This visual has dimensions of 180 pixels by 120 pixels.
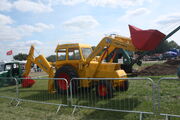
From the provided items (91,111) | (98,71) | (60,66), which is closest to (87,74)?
(98,71)

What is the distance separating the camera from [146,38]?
20.1ft

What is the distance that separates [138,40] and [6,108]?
5.52 metres

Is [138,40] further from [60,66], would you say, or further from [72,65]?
[60,66]

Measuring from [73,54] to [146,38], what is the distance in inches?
145

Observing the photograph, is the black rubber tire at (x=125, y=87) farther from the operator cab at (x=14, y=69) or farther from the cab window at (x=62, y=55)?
the operator cab at (x=14, y=69)

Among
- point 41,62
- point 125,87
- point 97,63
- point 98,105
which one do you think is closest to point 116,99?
point 98,105

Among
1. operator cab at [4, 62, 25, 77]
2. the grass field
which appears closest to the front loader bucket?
the grass field

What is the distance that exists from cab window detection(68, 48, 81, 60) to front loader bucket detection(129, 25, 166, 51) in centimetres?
304

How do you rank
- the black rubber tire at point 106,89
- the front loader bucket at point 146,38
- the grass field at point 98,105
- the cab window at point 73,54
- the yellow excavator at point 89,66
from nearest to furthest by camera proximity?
the grass field at point 98,105 < the front loader bucket at point 146,38 < the black rubber tire at point 106,89 < the yellow excavator at point 89,66 < the cab window at point 73,54

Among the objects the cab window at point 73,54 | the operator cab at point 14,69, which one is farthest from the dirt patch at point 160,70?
the operator cab at point 14,69

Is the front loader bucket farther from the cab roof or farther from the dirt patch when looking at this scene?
the dirt patch

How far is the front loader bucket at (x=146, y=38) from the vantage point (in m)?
6.10

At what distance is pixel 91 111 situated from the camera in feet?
19.9

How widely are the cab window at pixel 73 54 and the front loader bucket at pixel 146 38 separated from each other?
120 inches
